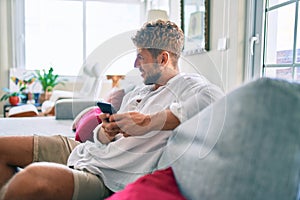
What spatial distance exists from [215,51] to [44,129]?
132 centimetres

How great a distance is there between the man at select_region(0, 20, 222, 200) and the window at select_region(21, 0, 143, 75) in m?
3.44

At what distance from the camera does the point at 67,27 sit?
4.62 meters

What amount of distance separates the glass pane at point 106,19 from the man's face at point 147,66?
3651 mm

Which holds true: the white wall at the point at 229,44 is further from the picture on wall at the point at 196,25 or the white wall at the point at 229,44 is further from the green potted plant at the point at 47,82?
the green potted plant at the point at 47,82

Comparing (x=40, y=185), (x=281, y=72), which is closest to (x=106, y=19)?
(x=281, y=72)

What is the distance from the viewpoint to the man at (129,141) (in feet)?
3.06

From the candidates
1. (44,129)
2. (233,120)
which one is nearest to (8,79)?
(44,129)

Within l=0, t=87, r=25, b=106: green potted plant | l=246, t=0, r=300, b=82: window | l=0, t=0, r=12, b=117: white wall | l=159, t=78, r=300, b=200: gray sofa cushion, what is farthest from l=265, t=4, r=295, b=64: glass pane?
l=0, t=0, r=12, b=117: white wall

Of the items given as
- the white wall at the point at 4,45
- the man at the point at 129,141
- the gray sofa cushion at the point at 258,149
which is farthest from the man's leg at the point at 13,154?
the white wall at the point at 4,45

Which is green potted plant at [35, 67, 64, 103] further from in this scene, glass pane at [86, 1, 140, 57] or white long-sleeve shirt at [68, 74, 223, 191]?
white long-sleeve shirt at [68, 74, 223, 191]

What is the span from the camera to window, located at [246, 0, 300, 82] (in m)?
1.56

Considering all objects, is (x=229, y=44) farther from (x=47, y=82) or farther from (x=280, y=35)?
(x=47, y=82)

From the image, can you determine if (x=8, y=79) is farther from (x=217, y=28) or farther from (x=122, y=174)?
(x=122, y=174)

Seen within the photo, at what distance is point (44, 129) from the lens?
2.00m
